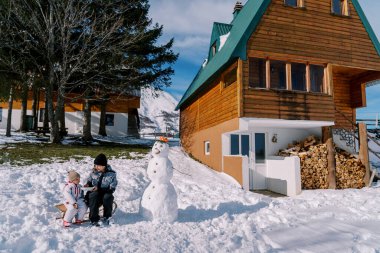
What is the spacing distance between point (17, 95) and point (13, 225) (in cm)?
1684

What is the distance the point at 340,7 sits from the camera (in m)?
12.1

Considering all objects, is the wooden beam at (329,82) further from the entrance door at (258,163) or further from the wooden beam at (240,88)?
the wooden beam at (240,88)

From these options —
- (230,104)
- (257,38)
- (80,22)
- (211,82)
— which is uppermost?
(80,22)

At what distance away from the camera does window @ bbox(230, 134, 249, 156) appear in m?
11.8

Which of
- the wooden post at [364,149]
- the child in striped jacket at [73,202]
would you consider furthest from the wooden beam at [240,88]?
the child in striped jacket at [73,202]

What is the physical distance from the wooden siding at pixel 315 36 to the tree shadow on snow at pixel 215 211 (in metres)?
5.61

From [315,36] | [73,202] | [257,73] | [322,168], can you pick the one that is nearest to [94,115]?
[257,73]

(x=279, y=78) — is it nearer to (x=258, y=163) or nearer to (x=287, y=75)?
(x=287, y=75)

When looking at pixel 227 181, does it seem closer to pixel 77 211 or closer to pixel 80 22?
pixel 77 211

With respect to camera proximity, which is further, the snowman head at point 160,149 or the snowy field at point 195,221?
the snowman head at point 160,149

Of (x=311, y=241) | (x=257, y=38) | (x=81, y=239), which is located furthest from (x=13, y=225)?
(x=257, y=38)

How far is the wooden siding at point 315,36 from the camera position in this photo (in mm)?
10781

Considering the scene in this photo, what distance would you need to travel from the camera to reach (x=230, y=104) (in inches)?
427

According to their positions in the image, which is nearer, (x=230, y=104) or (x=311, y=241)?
(x=311, y=241)
